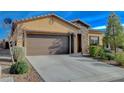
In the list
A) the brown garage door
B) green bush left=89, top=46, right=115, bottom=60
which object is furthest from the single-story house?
green bush left=89, top=46, right=115, bottom=60

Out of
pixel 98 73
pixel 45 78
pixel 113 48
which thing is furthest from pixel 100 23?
pixel 45 78

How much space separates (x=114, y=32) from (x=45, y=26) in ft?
23.1

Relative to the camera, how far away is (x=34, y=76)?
9781 mm

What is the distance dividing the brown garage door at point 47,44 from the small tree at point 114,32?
4694 mm

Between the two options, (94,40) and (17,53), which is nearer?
(17,53)

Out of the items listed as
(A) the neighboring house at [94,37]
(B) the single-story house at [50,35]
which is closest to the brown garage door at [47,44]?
(B) the single-story house at [50,35]

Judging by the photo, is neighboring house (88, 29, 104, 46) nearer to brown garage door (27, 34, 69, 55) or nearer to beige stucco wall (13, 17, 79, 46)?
beige stucco wall (13, 17, 79, 46)

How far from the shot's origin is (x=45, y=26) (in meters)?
18.2

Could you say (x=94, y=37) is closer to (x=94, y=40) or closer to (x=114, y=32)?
(x=94, y=40)

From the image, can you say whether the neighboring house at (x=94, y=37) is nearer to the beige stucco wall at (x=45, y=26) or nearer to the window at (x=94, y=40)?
the window at (x=94, y=40)

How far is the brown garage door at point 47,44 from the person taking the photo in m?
17.5

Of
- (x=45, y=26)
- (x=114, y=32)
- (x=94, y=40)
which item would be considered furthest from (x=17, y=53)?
(x=94, y=40)
